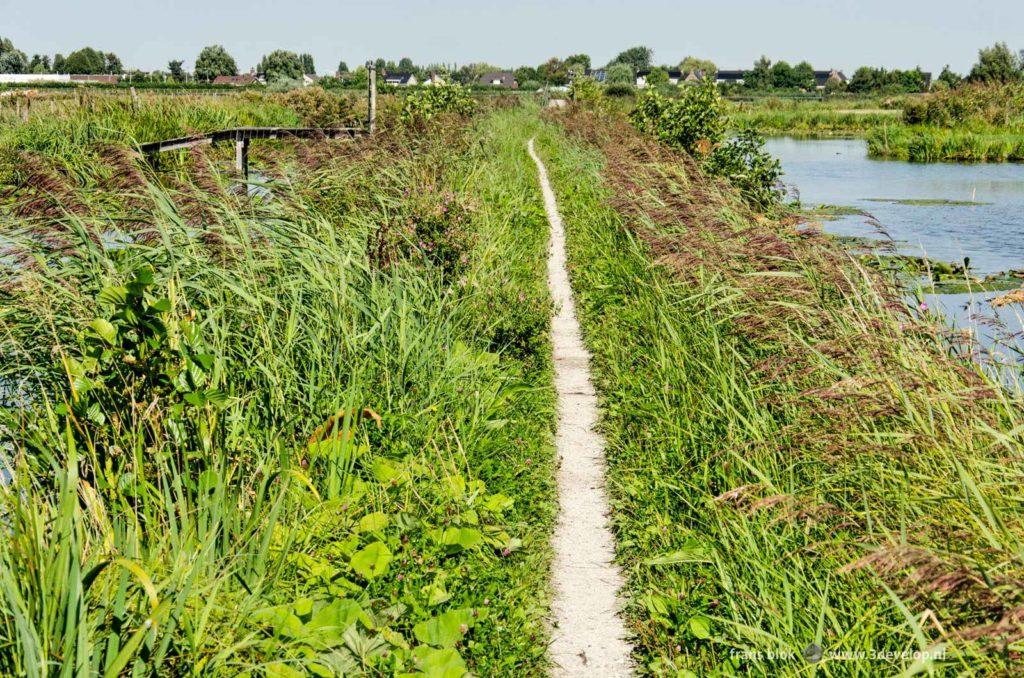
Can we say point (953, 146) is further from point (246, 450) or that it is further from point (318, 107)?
point (246, 450)

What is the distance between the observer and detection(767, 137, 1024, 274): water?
1445 centimetres

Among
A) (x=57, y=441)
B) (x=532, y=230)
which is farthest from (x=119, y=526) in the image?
(x=532, y=230)

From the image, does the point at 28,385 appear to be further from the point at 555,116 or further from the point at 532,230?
the point at 555,116

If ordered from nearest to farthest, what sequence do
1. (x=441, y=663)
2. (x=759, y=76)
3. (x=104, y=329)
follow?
1. (x=441, y=663)
2. (x=104, y=329)
3. (x=759, y=76)

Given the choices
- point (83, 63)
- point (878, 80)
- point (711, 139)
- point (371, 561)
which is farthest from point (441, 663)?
point (83, 63)

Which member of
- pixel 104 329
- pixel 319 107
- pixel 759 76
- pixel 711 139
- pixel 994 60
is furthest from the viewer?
pixel 759 76

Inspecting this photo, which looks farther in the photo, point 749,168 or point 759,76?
point 759,76

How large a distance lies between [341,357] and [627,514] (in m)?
1.61

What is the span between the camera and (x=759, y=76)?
12119 centimetres

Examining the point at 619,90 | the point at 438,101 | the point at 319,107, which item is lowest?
the point at 438,101

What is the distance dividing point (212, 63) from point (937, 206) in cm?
12164

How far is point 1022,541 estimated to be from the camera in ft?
9.19

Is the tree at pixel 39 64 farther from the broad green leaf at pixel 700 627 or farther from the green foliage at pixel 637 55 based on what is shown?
the broad green leaf at pixel 700 627

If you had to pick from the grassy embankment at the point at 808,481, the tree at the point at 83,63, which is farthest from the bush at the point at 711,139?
the tree at the point at 83,63
